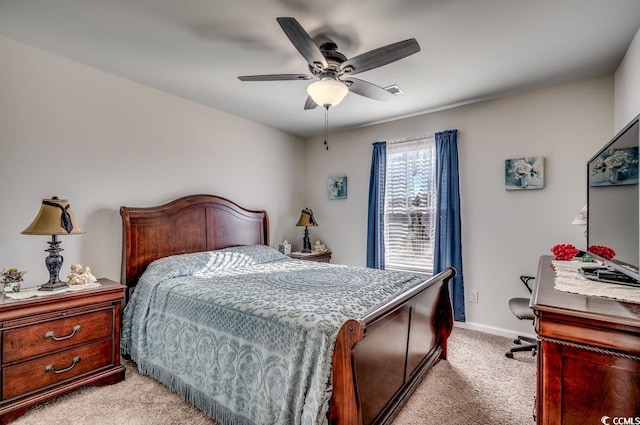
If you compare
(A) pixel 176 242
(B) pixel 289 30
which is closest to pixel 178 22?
(B) pixel 289 30

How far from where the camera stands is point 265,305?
1.81 m

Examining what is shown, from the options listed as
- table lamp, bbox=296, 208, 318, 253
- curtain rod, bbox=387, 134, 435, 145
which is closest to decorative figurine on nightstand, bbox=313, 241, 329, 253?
Answer: table lamp, bbox=296, 208, 318, 253

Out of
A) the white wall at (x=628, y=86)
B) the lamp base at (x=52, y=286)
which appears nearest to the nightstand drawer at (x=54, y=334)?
the lamp base at (x=52, y=286)

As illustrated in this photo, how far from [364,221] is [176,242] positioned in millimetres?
2446

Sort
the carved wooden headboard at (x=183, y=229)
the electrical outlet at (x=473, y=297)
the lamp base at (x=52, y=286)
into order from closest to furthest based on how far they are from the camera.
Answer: the lamp base at (x=52, y=286)
the carved wooden headboard at (x=183, y=229)
the electrical outlet at (x=473, y=297)

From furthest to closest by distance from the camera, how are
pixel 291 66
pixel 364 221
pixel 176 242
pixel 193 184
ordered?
pixel 364 221
pixel 193 184
pixel 176 242
pixel 291 66

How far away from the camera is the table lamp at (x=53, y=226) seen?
80.6 inches

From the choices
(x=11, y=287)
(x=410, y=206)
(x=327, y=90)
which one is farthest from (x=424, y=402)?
(x=11, y=287)

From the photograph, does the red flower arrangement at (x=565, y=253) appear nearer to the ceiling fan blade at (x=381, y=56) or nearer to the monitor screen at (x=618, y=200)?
the monitor screen at (x=618, y=200)

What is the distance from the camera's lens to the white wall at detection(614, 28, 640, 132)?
211 cm

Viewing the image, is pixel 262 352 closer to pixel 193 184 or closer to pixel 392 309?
pixel 392 309

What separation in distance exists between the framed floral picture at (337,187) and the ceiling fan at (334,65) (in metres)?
2.14

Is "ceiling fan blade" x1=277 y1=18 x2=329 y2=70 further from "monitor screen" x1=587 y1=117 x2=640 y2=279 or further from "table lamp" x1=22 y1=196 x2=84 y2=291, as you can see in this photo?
"table lamp" x1=22 y1=196 x2=84 y2=291

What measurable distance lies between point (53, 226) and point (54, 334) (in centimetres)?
73
